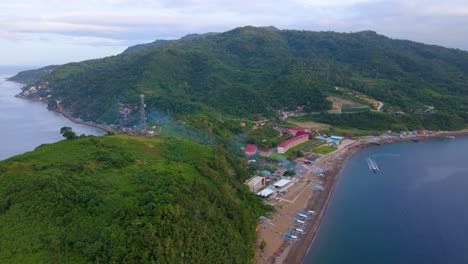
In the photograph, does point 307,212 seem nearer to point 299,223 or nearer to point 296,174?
point 299,223

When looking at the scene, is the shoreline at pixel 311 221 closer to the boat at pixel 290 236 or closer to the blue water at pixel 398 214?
the boat at pixel 290 236

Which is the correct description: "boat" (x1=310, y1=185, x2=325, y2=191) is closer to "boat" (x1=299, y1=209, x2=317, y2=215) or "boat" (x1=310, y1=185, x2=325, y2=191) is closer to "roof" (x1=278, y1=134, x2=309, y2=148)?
"boat" (x1=299, y1=209, x2=317, y2=215)

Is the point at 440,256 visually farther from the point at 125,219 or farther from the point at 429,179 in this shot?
the point at 125,219

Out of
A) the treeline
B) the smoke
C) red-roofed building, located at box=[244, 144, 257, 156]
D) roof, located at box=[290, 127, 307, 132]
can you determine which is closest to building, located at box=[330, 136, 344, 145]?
roof, located at box=[290, 127, 307, 132]

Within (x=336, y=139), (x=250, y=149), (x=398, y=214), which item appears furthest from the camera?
(x=336, y=139)

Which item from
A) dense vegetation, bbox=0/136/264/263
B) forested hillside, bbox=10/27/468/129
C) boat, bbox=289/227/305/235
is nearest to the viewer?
dense vegetation, bbox=0/136/264/263

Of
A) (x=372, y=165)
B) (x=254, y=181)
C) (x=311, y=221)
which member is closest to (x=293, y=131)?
(x=372, y=165)

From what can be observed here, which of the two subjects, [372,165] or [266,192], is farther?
[372,165]
